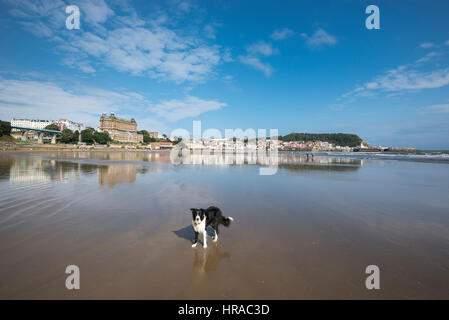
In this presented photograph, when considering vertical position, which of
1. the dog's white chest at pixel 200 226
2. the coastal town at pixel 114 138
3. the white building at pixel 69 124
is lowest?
the dog's white chest at pixel 200 226

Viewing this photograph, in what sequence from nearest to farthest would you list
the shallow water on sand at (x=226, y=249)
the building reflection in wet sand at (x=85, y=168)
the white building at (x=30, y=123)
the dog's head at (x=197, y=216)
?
the shallow water on sand at (x=226, y=249) → the dog's head at (x=197, y=216) → the building reflection in wet sand at (x=85, y=168) → the white building at (x=30, y=123)

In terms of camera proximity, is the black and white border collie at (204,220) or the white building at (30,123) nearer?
the black and white border collie at (204,220)

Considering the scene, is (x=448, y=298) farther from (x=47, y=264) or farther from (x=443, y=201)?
(x=443, y=201)

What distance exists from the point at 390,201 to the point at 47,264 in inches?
479

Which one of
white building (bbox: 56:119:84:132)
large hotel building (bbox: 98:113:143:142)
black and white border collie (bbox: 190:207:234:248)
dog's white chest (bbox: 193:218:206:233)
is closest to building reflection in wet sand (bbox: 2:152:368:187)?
black and white border collie (bbox: 190:207:234:248)

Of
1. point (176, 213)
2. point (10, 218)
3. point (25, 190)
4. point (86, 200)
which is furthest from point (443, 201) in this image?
point (25, 190)

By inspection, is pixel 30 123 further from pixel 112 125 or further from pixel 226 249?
pixel 226 249

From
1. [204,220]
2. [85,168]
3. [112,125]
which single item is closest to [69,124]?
[112,125]

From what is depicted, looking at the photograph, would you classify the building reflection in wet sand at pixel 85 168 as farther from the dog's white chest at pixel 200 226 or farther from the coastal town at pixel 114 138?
the coastal town at pixel 114 138

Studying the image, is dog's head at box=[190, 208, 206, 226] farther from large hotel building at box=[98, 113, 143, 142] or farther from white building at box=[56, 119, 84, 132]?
white building at box=[56, 119, 84, 132]

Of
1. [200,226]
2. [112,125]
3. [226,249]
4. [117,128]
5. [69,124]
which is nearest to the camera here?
[200,226]

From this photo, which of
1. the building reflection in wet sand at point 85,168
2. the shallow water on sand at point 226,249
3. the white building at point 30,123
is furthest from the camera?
the white building at point 30,123

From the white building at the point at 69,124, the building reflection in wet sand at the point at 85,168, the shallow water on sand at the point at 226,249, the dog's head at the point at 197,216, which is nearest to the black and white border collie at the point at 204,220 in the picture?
the dog's head at the point at 197,216

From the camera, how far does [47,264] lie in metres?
3.94
